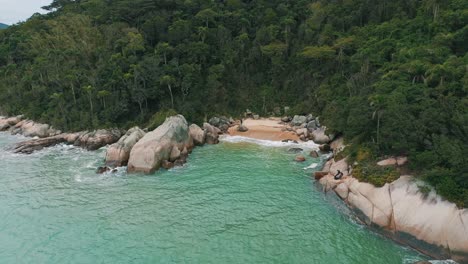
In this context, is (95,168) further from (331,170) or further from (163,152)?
(331,170)

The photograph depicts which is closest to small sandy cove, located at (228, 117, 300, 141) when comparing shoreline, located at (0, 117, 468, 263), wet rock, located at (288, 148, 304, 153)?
shoreline, located at (0, 117, 468, 263)

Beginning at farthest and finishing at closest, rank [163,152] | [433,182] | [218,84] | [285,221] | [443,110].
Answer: [218,84] → [163,152] → [443,110] → [285,221] → [433,182]

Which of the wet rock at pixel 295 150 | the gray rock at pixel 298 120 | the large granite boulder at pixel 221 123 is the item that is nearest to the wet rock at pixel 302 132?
the gray rock at pixel 298 120

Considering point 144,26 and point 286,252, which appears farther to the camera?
point 144,26

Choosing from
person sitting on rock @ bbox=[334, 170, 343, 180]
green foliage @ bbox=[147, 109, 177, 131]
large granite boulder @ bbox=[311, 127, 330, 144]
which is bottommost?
person sitting on rock @ bbox=[334, 170, 343, 180]

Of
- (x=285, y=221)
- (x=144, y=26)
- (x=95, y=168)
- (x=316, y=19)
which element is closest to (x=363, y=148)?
(x=285, y=221)

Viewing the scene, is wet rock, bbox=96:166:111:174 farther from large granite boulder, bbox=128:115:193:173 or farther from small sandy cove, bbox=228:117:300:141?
small sandy cove, bbox=228:117:300:141

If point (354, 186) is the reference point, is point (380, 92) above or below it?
above
